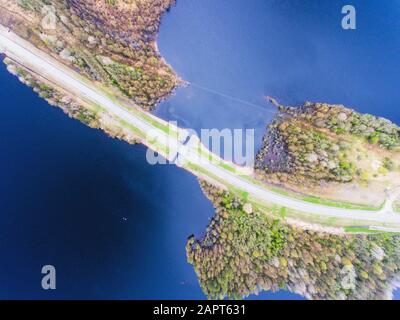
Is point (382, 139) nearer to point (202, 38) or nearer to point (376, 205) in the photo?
point (376, 205)

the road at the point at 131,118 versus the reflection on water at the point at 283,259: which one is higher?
the road at the point at 131,118

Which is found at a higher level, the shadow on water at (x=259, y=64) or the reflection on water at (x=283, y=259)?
the shadow on water at (x=259, y=64)

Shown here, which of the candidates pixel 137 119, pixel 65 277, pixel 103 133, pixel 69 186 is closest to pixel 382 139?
Result: pixel 137 119

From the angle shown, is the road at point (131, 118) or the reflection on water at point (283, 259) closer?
the reflection on water at point (283, 259)
